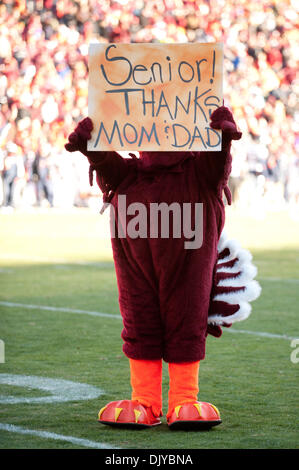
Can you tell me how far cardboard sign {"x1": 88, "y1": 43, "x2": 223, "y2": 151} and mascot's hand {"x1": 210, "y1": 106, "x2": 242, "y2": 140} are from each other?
52 millimetres

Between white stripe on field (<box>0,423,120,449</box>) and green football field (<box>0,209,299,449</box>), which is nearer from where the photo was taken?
white stripe on field (<box>0,423,120,449</box>)

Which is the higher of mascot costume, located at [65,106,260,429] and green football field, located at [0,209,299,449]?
mascot costume, located at [65,106,260,429]

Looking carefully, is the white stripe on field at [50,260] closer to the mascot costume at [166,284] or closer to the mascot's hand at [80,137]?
the mascot costume at [166,284]

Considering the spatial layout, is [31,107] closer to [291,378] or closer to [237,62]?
[237,62]

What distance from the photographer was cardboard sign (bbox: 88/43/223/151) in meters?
3.96

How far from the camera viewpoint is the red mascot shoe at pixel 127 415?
3.97m

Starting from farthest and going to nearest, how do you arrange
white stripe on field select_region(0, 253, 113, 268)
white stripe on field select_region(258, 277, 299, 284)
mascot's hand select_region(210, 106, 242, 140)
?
white stripe on field select_region(0, 253, 113, 268)
white stripe on field select_region(258, 277, 299, 284)
mascot's hand select_region(210, 106, 242, 140)

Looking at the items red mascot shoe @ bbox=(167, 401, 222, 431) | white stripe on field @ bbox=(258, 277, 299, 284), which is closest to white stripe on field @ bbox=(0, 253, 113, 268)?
white stripe on field @ bbox=(258, 277, 299, 284)

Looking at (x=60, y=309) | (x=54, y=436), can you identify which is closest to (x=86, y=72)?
(x=60, y=309)

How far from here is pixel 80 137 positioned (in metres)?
3.86

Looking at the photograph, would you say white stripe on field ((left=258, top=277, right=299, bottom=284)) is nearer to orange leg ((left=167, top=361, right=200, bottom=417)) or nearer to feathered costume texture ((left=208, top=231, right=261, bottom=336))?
feathered costume texture ((left=208, top=231, right=261, bottom=336))

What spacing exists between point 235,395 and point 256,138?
58.7ft

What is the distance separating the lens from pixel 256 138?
22219 millimetres
